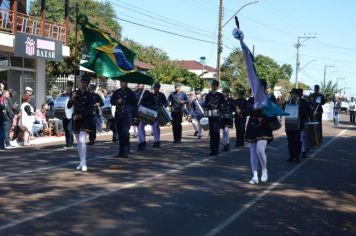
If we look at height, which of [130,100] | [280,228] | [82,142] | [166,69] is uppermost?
[166,69]

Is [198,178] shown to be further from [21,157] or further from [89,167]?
[21,157]

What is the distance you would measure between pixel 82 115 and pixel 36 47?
48.9ft

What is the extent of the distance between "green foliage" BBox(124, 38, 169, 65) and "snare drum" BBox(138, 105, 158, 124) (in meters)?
48.7

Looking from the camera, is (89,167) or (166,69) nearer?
(89,167)

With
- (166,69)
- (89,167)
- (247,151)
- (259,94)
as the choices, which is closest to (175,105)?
(247,151)

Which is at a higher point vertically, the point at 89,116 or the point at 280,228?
the point at 89,116

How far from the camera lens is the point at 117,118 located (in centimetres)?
1370

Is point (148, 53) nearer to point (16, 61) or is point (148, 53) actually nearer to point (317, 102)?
point (16, 61)

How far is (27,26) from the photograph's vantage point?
90.1ft

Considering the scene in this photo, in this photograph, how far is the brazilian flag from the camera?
1307 centimetres

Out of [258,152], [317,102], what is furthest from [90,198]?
[317,102]

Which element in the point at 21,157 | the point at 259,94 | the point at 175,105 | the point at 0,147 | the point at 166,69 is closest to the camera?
the point at 259,94

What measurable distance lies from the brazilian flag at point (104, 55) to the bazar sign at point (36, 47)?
12027 mm

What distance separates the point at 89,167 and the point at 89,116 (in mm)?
1138
